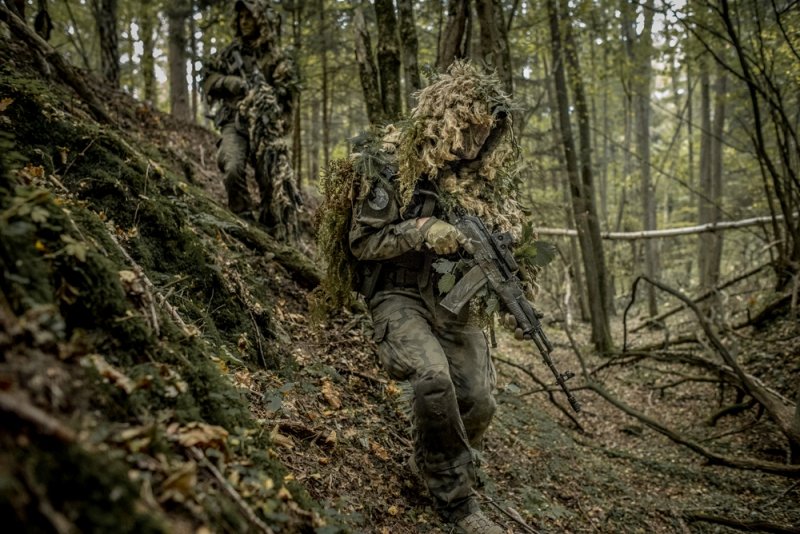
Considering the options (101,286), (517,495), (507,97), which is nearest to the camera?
(101,286)

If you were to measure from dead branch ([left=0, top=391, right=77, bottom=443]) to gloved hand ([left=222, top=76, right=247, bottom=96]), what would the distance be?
19.8ft

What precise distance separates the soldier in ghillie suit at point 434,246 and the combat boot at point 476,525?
3 centimetres

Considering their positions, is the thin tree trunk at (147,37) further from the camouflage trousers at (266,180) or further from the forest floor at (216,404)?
the camouflage trousers at (266,180)

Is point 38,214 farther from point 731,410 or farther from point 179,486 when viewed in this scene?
point 731,410

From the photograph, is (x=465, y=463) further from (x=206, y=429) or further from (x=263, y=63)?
(x=263, y=63)

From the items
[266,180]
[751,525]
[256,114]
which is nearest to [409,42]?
[256,114]

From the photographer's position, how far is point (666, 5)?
22.1 ft

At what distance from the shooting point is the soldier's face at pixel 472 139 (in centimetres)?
375

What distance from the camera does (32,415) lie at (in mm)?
1254

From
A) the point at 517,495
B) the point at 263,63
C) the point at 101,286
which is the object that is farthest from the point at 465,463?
the point at 263,63

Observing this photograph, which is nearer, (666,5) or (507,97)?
(507,97)

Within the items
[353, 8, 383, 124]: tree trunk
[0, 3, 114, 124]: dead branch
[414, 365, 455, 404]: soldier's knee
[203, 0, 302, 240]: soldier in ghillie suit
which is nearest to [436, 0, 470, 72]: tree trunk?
[353, 8, 383, 124]: tree trunk

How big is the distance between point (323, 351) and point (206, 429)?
2848 mm

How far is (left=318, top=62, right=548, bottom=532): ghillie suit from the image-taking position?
3.33m
